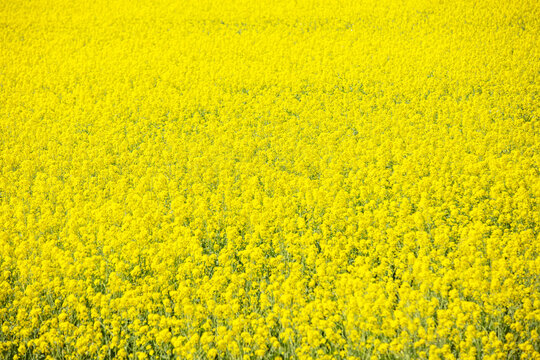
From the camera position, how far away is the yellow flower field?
509 cm

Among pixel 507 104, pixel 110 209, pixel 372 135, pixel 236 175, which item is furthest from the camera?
pixel 507 104

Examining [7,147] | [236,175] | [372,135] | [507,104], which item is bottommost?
[7,147]

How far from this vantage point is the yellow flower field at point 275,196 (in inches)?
200

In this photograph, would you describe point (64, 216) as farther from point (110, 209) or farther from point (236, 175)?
point (236, 175)

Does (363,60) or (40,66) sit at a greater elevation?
(363,60)

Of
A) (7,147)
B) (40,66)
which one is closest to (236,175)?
(7,147)

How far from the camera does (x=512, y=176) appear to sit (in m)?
7.95

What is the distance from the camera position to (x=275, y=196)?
8242 mm

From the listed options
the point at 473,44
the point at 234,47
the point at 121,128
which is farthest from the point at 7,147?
the point at 473,44

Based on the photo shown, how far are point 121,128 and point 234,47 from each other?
8.08 metres

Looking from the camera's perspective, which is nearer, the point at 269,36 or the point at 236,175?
the point at 236,175

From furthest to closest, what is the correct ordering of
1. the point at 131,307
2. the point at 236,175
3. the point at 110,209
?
1. the point at 236,175
2. the point at 110,209
3. the point at 131,307

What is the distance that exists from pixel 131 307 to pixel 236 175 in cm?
425

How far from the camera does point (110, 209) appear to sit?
789 cm
